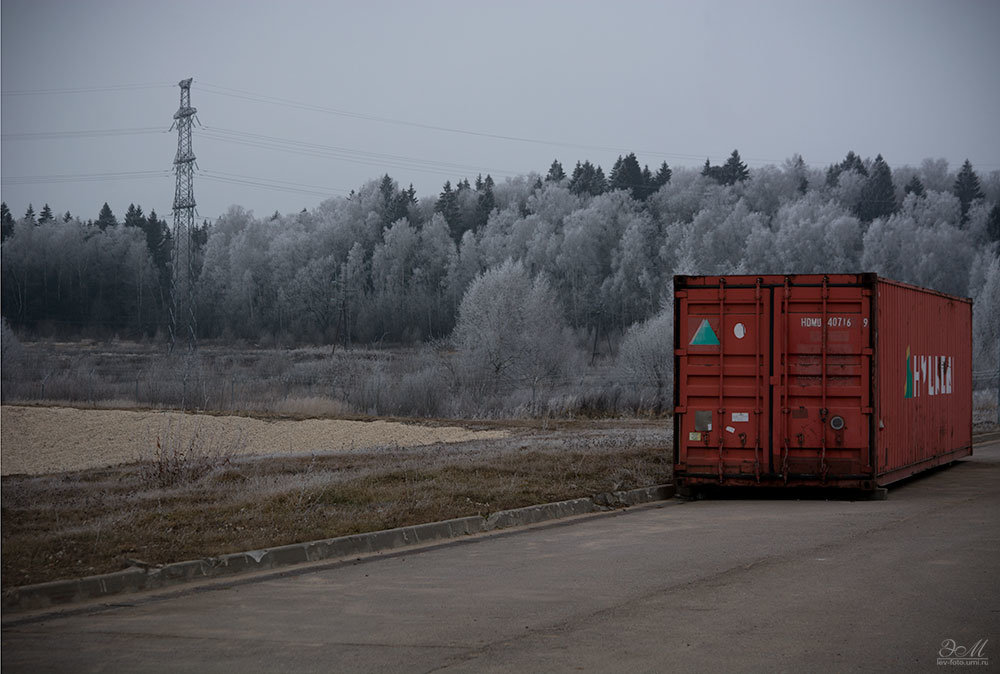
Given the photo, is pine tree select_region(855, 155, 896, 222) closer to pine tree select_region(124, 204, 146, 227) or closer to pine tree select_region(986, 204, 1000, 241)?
pine tree select_region(986, 204, 1000, 241)

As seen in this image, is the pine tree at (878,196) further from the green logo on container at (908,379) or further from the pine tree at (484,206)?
the green logo on container at (908,379)

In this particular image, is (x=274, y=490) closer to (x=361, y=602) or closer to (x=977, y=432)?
(x=361, y=602)

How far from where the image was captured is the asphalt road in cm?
726

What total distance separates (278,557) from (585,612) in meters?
3.98

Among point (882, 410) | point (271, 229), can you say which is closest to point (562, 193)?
point (271, 229)

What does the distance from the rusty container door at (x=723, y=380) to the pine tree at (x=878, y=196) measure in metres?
111

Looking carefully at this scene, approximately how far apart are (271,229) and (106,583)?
122594 millimetres

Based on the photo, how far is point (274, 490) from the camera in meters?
14.8

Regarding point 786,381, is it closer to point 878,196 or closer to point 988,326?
point 988,326

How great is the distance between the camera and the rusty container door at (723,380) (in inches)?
666

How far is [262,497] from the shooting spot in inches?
555

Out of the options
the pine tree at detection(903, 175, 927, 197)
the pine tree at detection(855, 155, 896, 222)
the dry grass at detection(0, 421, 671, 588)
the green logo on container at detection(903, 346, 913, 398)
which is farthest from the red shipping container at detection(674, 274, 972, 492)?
the pine tree at detection(903, 175, 927, 197)

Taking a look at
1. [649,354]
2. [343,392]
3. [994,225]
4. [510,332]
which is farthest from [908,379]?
[994,225]

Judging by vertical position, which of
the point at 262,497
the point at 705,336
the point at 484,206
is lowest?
the point at 262,497
